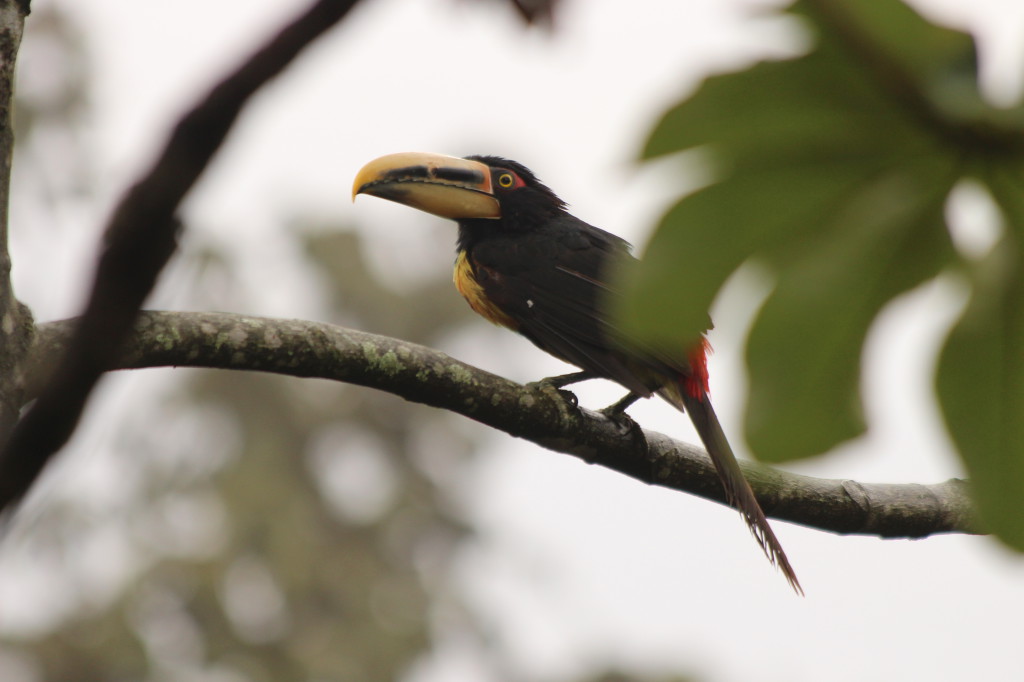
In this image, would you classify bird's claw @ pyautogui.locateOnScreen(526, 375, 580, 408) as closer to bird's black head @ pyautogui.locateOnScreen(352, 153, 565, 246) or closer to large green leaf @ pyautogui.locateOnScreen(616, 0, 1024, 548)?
bird's black head @ pyautogui.locateOnScreen(352, 153, 565, 246)

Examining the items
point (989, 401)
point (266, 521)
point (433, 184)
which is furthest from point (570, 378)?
point (266, 521)

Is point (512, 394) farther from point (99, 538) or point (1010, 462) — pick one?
point (99, 538)

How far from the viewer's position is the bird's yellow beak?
186 inches

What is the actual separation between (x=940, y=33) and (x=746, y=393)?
28cm

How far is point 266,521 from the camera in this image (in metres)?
14.4

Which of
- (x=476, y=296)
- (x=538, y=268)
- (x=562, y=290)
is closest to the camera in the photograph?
(x=562, y=290)

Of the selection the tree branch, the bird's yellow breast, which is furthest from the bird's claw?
the tree branch

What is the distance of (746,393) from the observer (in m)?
0.82

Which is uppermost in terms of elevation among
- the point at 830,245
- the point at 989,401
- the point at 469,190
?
the point at 830,245

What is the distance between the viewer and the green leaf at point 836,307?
0.76m

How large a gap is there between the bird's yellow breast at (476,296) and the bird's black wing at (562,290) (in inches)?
1.3

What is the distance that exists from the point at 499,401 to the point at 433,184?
6.28 ft

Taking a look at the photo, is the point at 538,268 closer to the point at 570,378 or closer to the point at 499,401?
the point at 570,378

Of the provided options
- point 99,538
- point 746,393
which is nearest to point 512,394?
point 746,393
